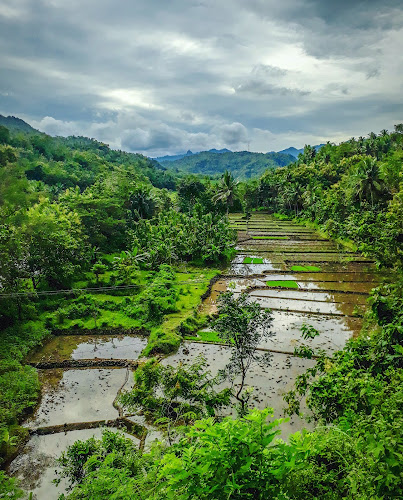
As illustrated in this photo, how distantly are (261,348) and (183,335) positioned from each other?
4.37 metres

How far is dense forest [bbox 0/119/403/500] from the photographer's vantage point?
10.6ft

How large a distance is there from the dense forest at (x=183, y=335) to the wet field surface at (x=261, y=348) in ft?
2.56

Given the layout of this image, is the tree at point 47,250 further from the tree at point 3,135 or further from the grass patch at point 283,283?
the tree at point 3,135

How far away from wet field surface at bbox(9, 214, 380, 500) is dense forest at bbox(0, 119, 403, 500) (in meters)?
0.78

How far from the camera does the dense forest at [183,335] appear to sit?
3.23m

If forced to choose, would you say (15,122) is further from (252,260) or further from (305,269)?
(305,269)

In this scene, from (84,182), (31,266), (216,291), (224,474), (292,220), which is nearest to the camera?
(224,474)

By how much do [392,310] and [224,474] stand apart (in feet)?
24.9

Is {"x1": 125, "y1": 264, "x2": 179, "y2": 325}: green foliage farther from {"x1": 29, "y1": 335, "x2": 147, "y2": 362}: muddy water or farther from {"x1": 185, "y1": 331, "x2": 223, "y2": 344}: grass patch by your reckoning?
{"x1": 185, "y1": 331, "x2": 223, "y2": 344}: grass patch

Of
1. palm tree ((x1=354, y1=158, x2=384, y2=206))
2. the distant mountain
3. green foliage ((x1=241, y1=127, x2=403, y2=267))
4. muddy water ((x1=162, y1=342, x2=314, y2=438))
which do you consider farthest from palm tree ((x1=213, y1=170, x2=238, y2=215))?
the distant mountain

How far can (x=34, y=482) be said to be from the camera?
9719 mm

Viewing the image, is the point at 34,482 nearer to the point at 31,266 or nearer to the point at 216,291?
the point at 31,266

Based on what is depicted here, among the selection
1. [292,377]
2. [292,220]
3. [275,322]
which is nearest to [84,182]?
[292,220]

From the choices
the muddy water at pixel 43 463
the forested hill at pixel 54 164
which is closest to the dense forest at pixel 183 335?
the muddy water at pixel 43 463
